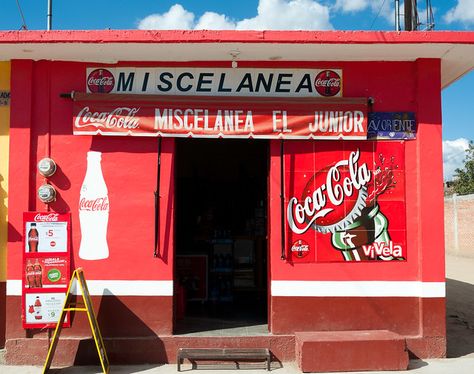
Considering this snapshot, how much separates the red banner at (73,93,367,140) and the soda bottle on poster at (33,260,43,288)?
6.16 feet

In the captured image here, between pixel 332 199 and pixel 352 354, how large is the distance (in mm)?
2076

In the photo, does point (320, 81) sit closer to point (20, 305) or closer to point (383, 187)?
point (383, 187)

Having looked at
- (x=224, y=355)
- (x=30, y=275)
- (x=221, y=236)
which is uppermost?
(x=221, y=236)

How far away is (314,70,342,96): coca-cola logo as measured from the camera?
22.9ft

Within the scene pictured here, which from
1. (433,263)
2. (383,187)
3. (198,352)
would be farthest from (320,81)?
(198,352)

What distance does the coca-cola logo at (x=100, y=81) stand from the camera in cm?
695

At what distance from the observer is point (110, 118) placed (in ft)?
22.5

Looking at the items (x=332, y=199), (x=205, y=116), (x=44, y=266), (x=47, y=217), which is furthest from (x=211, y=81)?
(x=44, y=266)

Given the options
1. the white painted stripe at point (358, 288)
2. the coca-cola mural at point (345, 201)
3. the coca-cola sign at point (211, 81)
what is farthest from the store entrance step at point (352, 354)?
the coca-cola sign at point (211, 81)

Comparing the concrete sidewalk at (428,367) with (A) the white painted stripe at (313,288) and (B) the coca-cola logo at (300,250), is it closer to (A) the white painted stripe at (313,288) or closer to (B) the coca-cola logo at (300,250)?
(A) the white painted stripe at (313,288)

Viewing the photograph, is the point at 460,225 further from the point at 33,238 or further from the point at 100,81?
the point at 33,238

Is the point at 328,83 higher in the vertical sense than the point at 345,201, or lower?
higher

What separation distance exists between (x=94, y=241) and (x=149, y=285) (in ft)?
3.20

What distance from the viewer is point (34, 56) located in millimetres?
6863
